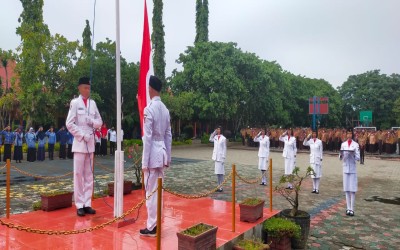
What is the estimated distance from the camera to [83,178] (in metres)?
6.12

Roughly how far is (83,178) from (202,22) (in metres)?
31.1

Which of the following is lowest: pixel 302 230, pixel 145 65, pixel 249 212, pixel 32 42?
pixel 302 230

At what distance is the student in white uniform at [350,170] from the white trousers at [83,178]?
5894 mm

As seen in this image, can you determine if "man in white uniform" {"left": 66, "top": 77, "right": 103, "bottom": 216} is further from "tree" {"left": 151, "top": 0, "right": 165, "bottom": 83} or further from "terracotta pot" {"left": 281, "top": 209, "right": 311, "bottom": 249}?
"tree" {"left": 151, "top": 0, "right": 165, "bottom": 83}

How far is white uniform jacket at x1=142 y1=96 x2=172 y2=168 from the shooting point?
4.99 metres

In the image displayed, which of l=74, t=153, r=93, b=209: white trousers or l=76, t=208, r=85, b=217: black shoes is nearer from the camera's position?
l=74, t=153, r=93, b=209: white trousers

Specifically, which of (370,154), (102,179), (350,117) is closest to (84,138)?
(102,179)

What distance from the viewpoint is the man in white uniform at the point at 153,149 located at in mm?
5000

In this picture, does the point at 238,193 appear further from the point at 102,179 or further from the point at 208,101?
the point at 208,101

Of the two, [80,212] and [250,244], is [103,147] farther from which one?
[250,244]

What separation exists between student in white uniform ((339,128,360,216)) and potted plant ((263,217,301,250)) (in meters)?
3.09

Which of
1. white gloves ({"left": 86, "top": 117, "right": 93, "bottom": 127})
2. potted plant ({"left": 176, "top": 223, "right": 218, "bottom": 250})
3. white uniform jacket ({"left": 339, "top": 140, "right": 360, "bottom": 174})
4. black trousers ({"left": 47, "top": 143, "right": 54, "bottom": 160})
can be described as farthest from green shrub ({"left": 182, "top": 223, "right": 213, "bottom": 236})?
black trousers ({"left": 47, "top": 143, "right": 54, "bottom": 160})

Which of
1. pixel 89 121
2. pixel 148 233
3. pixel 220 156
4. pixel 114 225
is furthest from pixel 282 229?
pixel 220 156

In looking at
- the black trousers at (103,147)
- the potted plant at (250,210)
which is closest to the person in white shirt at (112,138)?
the black trousers at (103,147)
